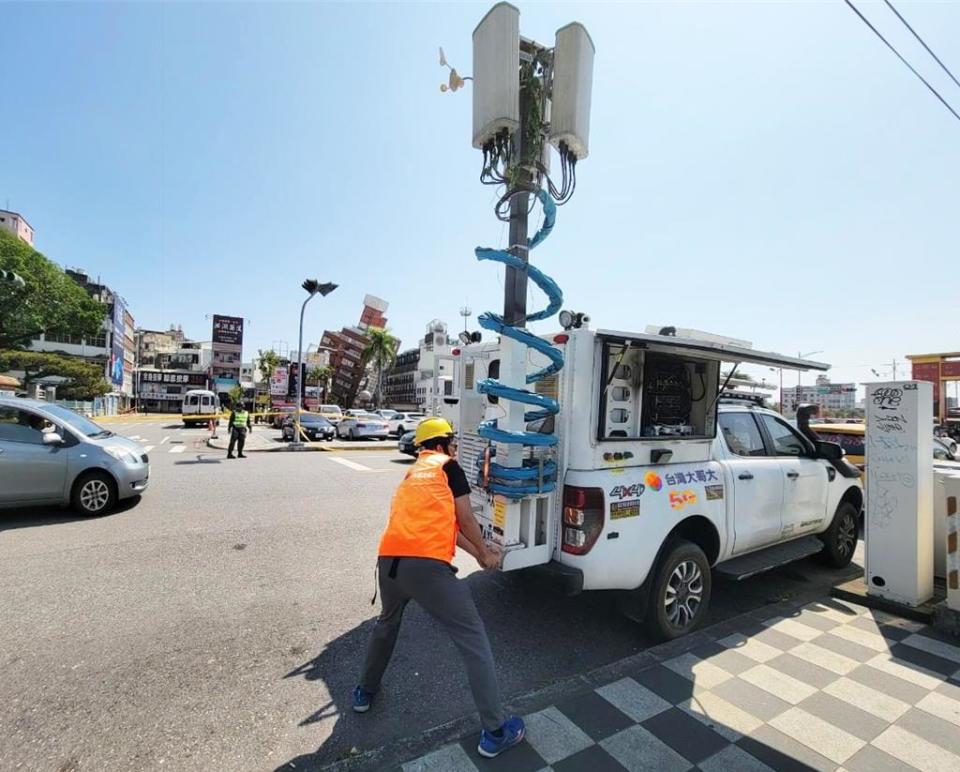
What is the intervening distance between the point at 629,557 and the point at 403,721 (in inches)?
68.6

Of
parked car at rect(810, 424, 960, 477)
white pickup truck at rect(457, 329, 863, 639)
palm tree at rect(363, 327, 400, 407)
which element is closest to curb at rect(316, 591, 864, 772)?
white pickup truck at rect(457, 329, 863, 639)

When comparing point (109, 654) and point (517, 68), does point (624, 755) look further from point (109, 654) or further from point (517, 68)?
point (517, 68)

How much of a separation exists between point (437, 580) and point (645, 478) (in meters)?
1.81

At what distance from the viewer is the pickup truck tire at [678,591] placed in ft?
11.7

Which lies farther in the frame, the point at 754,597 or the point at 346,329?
the point at 346,329

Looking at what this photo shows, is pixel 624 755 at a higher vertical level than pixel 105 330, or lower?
lower

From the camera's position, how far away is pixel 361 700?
9.18 ft

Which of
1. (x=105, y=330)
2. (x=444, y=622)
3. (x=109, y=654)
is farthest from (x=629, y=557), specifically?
(x=105, y=330)

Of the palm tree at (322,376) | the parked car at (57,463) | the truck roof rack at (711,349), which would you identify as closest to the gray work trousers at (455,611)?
the truck roof rack at (711,349)

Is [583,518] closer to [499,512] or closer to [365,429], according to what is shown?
[499,512]

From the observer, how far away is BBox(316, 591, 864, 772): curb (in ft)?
7.82

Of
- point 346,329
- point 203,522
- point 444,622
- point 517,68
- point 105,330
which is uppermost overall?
point 346,329

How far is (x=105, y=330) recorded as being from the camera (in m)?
58.4

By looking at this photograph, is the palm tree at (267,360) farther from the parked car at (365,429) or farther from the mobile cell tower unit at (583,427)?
the mobile cell tower unit at (583,427)
